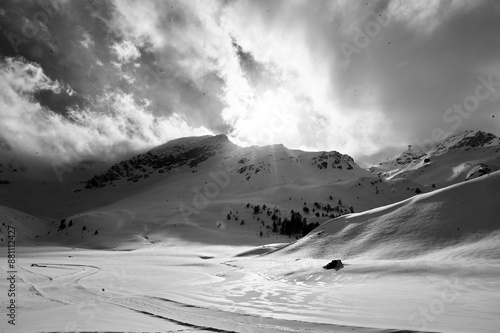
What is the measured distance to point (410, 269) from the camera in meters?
18.1

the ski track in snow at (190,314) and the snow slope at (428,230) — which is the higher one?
the snow slope at (428,230)

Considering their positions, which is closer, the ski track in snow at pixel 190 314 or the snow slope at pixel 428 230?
the ski track in snow at pixel 190 314

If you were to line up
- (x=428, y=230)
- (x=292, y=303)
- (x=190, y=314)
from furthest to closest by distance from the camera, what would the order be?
1. (x=428, y=230)
2. (x=292, y=303)
3. (x=190, y=314)

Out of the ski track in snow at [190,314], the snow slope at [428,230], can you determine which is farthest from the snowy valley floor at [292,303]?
the snow slope at [428,230]

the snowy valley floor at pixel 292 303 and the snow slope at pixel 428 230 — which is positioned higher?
the snow slope at pixel 428 230

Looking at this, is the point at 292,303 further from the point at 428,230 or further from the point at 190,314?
the point at 428,230

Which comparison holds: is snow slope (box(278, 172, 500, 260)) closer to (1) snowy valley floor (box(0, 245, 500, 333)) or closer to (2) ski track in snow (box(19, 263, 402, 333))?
(1) snowy valley floor (box(0, 245, 500, 333))

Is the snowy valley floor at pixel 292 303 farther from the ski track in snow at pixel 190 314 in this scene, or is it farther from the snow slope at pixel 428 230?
the snow slope at pixel 428 230

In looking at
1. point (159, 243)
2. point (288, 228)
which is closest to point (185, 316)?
point (159, 243)

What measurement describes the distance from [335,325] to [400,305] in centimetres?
396

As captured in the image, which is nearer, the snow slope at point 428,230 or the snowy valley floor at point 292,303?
the snowy valley floor at point 292,303

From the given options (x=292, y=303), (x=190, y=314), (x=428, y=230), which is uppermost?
(x=428, y=230)

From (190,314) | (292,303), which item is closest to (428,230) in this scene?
(292,303)

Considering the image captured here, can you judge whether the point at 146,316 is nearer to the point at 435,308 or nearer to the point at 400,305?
the point at 400,305
